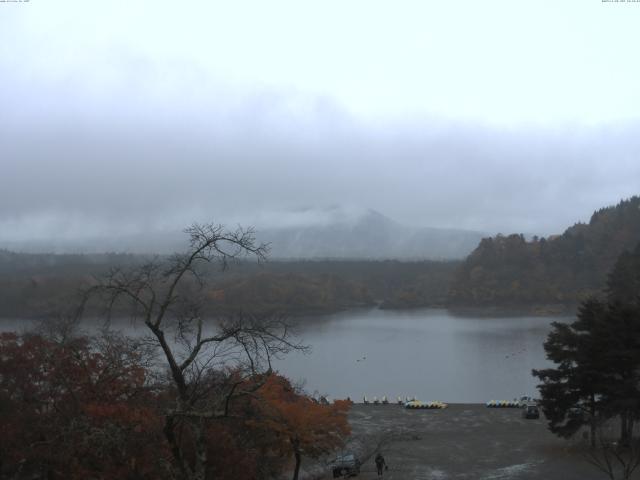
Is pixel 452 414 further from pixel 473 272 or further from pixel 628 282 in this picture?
pixel 473 272

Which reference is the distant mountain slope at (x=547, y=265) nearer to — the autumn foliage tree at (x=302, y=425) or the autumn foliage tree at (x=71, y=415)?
the autumn foliage tree at (x=302, y=425)

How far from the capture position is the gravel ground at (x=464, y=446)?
11.1 meters

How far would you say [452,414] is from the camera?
1941 cm

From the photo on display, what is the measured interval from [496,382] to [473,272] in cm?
5674

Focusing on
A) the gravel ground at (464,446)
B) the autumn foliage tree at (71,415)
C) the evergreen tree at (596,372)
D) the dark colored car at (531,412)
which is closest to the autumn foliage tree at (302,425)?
the gravel ground at (464,446)

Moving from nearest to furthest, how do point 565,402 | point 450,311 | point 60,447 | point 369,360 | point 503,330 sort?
point 60,447
point 565,402
point 369,360
point 503,330
point 450,311

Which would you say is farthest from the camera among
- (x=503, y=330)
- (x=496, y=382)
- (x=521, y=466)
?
(x=503, y=330)

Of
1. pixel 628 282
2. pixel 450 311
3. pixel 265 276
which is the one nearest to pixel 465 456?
pixel 628 282

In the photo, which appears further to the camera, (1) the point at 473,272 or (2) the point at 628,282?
(1) the point at 473,272

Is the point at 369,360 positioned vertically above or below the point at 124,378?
below

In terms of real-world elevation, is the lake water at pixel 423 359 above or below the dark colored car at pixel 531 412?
below

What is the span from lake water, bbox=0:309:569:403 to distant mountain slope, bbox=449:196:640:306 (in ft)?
65.8

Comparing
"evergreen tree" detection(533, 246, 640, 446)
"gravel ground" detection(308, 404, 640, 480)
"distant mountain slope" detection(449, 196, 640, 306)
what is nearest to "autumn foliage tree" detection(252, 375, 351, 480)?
"gravel ground" detection(308, 404, 640, 480)

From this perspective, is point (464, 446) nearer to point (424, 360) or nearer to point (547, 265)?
point (424, 360)
